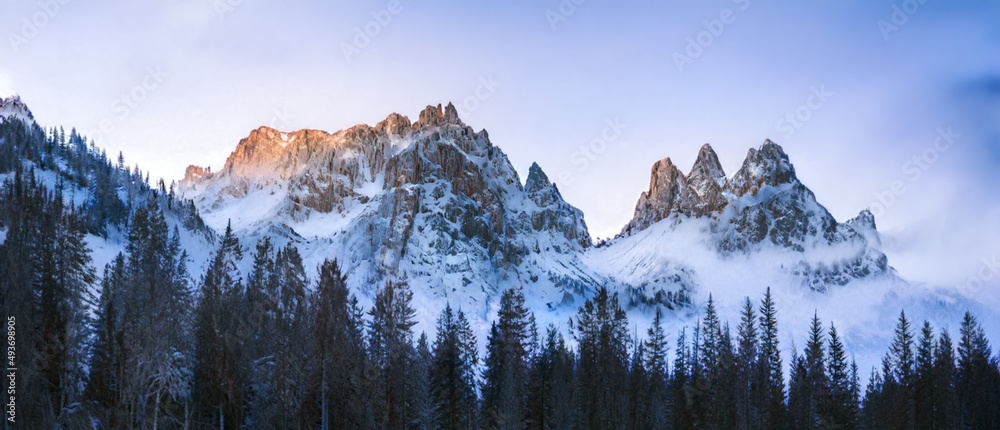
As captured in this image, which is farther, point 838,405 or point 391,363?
point 838,405

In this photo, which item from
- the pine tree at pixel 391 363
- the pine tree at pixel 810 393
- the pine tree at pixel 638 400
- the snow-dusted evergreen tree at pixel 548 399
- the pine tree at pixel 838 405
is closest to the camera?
the pine tree at pixel 391 363

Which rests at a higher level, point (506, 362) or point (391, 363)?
point (506, 362)

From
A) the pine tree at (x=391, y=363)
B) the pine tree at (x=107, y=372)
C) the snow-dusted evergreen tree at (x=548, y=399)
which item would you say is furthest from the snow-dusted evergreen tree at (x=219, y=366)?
A: the snow-dusted evergreen tree at (x=548, y=399)

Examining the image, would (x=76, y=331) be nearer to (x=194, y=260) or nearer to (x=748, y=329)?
(x=748, y=329)

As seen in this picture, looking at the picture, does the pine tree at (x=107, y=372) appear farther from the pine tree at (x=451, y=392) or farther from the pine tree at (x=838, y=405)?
the pine tree at (x=838, y=405)

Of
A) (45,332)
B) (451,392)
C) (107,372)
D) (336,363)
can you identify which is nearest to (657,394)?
(451,392)

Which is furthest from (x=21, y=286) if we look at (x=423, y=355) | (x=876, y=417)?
(x=876, y=417)

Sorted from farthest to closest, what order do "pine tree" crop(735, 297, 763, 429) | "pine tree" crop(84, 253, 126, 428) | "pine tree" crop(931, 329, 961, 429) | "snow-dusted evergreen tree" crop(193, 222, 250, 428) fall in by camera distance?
1. "pine tree" crop(931, 329, 961, 429)
2. "pine tree" crop(735, 297, 763, 429)
3. "snow-dusted evergreen tree" crop(193, 222, 250, 428)
4. "pine tree" crop(84, 253, 126, 428)

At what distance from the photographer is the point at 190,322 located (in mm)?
58125

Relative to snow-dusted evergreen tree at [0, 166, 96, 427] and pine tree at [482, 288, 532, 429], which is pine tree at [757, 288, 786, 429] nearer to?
pine tree at [482, 288, 532, 429]

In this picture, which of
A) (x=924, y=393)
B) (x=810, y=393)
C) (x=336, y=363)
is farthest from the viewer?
(x=924, y=393)

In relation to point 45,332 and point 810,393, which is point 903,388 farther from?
point 45,332

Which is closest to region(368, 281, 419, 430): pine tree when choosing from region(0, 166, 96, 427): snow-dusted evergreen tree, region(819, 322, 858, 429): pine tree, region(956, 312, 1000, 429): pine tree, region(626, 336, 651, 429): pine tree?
region(0, 166, 96, 427): snow-dusted evergreen tree

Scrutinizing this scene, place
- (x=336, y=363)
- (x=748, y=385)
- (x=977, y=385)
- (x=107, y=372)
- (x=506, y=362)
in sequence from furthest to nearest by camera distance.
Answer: (x=977, y=385) < (x=748, y=385) < (x=506, y=362) < (x=107, y=372) < (x=336, y=363)
